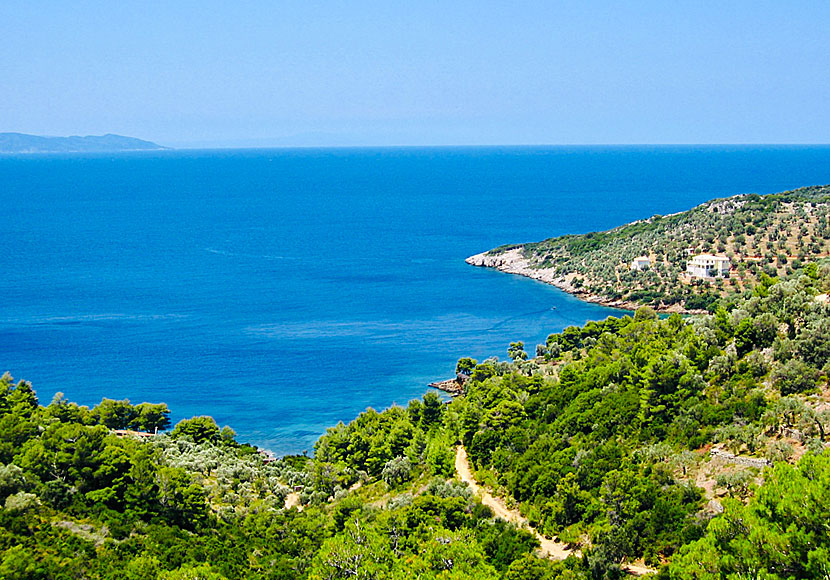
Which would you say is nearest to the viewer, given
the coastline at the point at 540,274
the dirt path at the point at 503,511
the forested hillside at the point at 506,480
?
the forested hillside at the point at 506,480

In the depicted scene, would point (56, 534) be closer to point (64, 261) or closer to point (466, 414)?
point (466, 414)

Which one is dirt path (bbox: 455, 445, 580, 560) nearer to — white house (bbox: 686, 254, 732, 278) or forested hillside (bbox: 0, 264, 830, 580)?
forested hillside (bbox: 0, 264, 830, 580)

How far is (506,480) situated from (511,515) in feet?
8.95

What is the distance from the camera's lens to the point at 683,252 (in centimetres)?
9306

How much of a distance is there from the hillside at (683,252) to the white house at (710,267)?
81 cm

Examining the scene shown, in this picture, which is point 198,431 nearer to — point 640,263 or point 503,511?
point 503,511

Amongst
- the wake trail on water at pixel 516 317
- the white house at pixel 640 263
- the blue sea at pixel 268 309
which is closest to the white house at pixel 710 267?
the white house at pixel 640 263

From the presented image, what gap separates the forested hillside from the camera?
22.4 metres

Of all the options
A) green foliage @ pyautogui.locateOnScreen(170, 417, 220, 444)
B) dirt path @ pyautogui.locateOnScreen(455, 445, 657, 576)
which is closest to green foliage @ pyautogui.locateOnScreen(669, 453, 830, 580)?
dirt path @ pyautogui.locateOnScreen(455, 445, 657, 576)

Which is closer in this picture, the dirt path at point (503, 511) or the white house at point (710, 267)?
the dirt path at point (503, 511)

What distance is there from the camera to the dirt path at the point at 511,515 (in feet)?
89.5

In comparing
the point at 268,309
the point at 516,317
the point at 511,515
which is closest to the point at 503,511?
the point at 511,515

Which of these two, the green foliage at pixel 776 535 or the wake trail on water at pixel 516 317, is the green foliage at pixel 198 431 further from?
the wake trail on water at pixel 516 317

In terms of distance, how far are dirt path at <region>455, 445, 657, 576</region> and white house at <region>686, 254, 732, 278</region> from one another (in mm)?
52800
